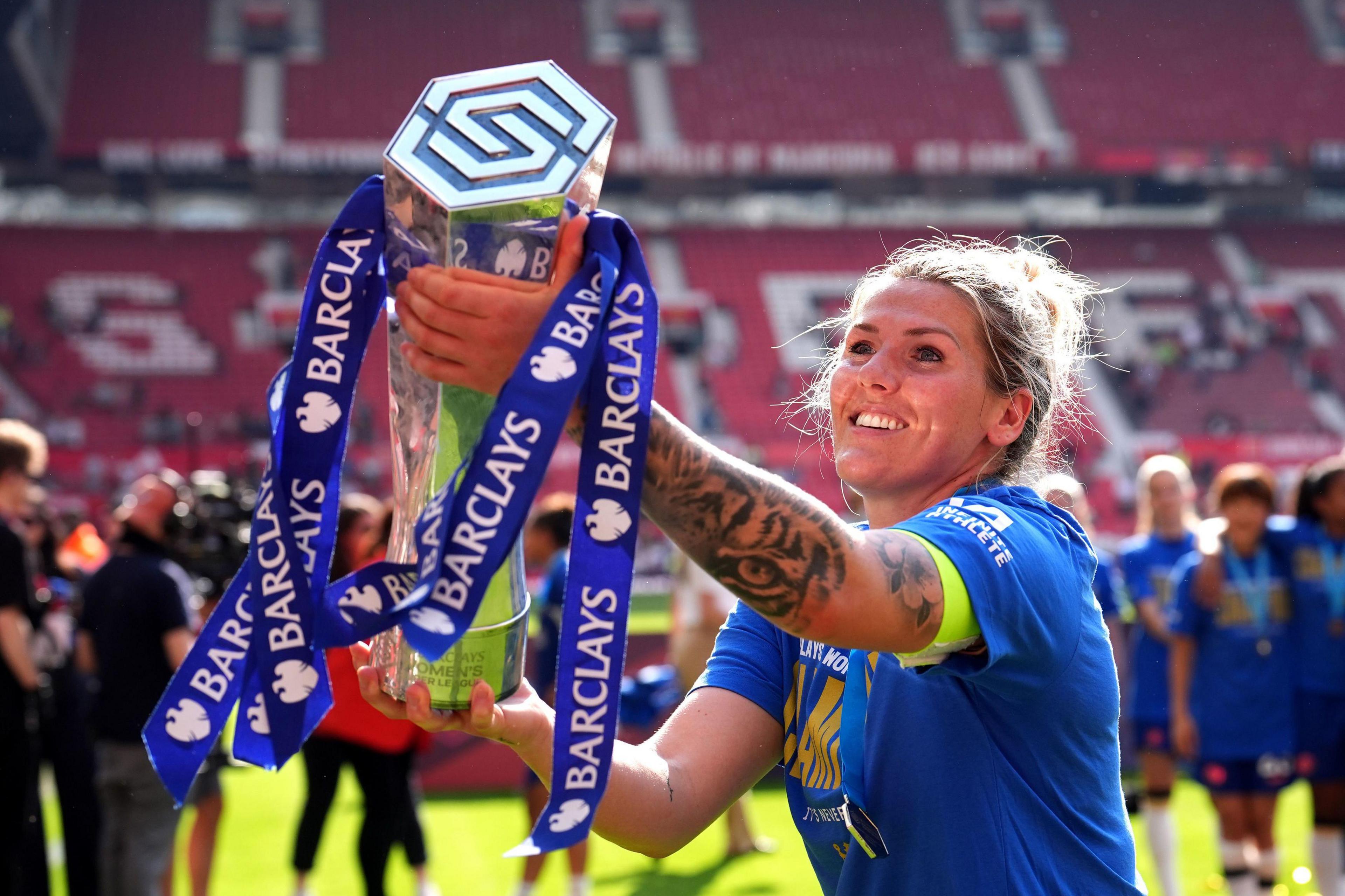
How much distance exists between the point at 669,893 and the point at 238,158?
24.2 m

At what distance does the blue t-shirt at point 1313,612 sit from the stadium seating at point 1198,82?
2511cm

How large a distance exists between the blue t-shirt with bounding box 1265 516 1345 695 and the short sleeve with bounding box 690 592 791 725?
4137mm

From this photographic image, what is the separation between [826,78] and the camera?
97.4ft

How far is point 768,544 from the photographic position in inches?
48.3

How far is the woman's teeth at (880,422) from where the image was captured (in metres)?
1.58

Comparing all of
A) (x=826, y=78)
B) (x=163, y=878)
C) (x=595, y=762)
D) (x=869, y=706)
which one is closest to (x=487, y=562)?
(x=595, y=762)

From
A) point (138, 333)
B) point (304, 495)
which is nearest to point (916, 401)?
point (304, 495)

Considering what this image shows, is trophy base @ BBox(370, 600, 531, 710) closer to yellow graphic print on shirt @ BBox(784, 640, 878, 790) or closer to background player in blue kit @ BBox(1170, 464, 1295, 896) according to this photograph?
yellow graphic print on shirt @ BBox(784, 640, 878, 790)

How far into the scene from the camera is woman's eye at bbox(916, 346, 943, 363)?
1601 mm

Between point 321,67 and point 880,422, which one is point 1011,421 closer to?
point 880,422

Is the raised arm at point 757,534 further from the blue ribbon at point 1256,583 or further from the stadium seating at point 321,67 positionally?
the stadium seating at point 321,67

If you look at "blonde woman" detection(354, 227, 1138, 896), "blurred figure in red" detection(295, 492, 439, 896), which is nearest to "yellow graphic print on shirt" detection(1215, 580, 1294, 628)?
"blurred figure in red" detection(295, 492, 439, 896)

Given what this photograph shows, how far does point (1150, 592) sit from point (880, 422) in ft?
16.3

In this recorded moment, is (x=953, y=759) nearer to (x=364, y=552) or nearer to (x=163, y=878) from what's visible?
(x=364, y=552)
